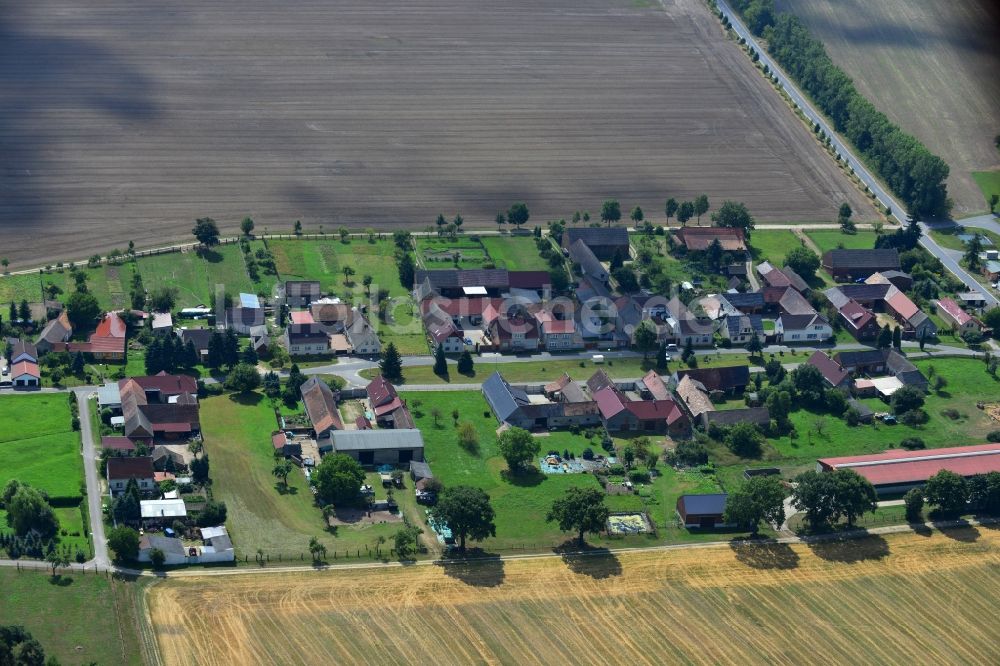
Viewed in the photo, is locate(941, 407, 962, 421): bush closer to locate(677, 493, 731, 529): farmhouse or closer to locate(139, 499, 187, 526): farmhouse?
locate(677, 493, 731, 529): farmhouse

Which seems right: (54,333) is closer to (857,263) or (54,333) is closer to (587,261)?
(587,261)

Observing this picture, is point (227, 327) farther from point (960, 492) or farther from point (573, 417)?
point (960, 492)

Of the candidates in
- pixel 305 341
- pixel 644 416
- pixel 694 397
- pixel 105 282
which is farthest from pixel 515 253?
pixel 105 282

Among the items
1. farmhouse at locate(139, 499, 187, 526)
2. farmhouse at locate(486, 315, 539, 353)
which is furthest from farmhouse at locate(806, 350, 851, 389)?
farmhouse at locate(139, 499, 187, 526)

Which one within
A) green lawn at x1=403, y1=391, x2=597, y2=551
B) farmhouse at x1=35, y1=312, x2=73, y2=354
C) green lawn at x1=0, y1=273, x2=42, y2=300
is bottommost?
green lawn at x1=403, y1=391, x2=597, y2=551

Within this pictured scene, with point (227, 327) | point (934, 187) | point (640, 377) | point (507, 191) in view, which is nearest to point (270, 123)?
point (507, 191)

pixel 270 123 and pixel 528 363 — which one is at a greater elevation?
pixel 270 123
